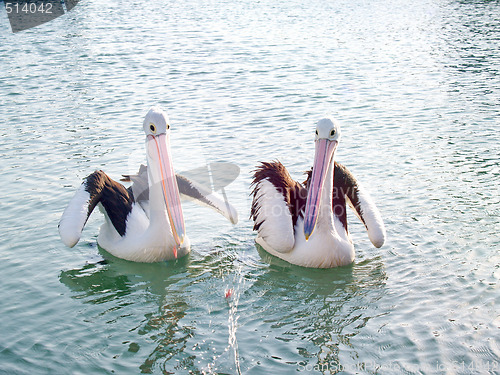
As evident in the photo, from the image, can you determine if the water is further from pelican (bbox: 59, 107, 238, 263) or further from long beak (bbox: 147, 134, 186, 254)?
long beak (bbox: 147, 134, 186, 254)

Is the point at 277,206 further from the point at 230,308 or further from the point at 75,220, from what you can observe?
the point at 75,220

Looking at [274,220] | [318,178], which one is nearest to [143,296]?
[274,220]

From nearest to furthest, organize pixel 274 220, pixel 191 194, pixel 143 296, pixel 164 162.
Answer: pixel 143 296 → pixel 164 162 → pixel 274 220 → pixel 191 194

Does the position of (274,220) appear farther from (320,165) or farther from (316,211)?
(320,165)

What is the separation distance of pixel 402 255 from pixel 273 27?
43.0 feet

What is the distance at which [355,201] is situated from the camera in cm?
553

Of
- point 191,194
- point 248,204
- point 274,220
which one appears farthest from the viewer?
point 248,204

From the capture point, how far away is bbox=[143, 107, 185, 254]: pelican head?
508 cm

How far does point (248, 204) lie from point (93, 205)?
1.94 meters

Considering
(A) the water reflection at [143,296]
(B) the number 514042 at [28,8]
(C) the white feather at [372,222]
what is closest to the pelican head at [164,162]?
(A) the water reflection at [143,296]

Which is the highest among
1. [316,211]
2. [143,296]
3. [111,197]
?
[111,197]

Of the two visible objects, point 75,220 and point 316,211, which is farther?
point 75,220

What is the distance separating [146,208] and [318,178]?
165 centimetres

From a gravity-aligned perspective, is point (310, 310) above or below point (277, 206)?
below
